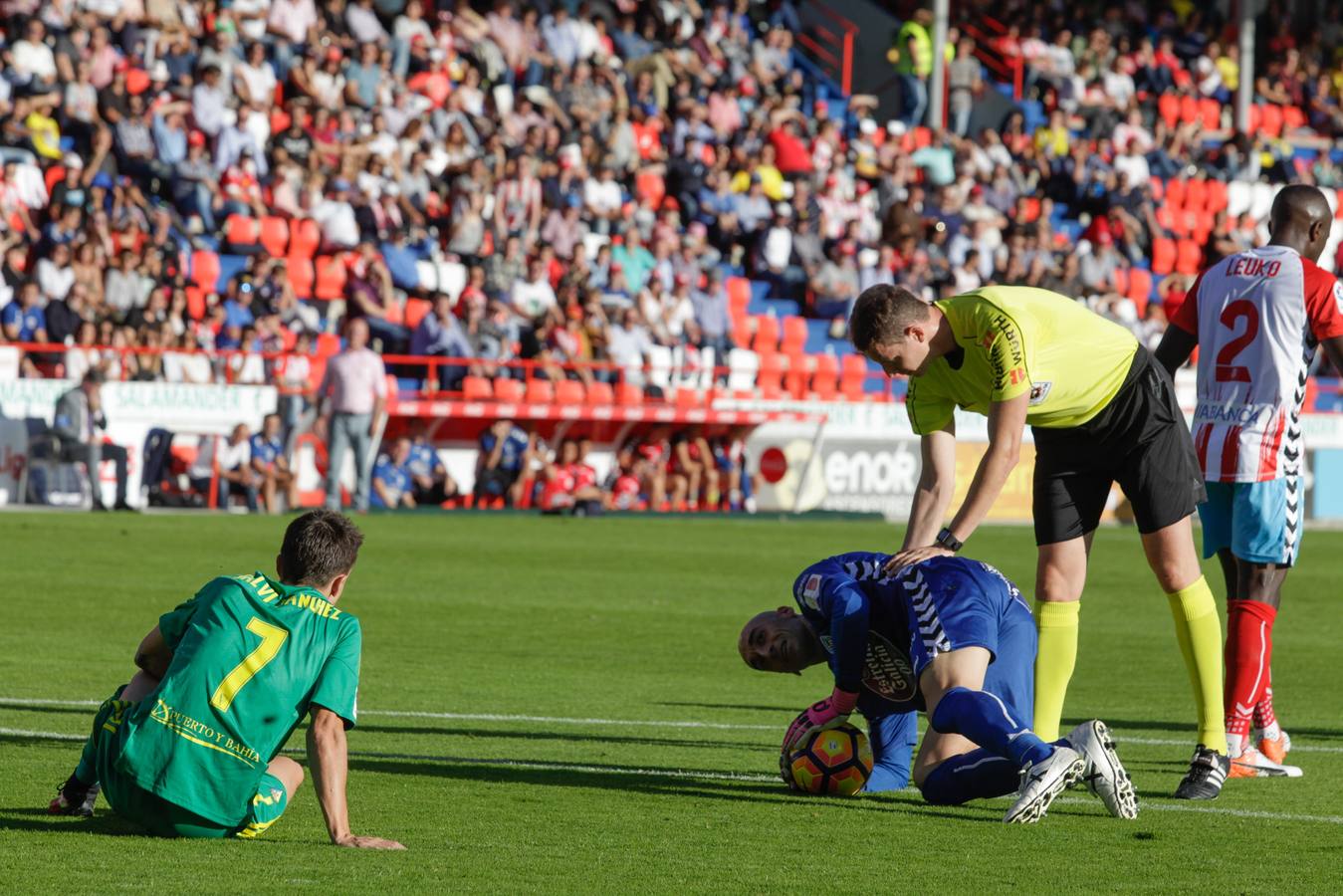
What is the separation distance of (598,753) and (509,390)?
686 inches

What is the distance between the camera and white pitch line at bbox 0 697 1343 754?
8.77 meters

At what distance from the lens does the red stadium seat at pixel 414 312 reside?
2583cm

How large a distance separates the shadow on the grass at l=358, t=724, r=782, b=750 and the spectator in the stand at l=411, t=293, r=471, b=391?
16.7 meters

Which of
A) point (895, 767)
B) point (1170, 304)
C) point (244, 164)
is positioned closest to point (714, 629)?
point (895, 767)

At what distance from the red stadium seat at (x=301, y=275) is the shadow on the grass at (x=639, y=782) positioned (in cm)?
1789

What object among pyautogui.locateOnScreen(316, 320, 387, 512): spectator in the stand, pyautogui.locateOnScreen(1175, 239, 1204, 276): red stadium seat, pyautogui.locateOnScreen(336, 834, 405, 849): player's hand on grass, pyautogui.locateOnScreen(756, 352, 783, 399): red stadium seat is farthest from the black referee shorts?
pyautogui.locateOnScreen(1175, 239, 1204, 276): red stadium seat

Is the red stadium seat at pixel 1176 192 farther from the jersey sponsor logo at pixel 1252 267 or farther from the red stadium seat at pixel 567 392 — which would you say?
the jersey sponsor logo at pixel 1252 267

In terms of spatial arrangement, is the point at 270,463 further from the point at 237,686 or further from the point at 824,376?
the point at 237,686

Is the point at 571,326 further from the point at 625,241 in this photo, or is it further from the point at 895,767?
the point at 895,767

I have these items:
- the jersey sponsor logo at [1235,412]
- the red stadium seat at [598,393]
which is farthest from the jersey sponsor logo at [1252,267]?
the red stadium seat at [598,393]

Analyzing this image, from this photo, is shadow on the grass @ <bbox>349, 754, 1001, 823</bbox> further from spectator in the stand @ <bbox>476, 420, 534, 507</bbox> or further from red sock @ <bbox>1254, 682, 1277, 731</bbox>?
spectator in the stand @ <bbox>476, 420, 534, 507</bbox>

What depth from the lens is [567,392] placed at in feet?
84.0

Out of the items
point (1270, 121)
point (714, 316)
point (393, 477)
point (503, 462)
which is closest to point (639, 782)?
point (393, 477)

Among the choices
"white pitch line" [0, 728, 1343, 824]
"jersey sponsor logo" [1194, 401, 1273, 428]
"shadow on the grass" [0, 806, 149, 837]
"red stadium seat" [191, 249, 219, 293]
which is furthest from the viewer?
"red stadium seat" [191, 249, 219, 293]
